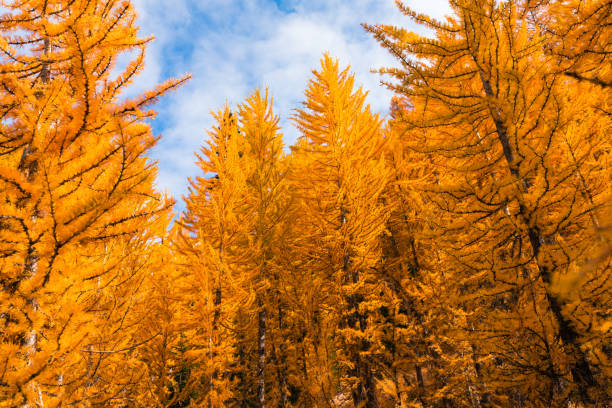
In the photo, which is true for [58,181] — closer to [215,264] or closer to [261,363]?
[215,264]

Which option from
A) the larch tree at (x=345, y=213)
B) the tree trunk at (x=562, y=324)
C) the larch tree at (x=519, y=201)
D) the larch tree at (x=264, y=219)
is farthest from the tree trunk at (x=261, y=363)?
the tree trunk at (x=562, y=324)

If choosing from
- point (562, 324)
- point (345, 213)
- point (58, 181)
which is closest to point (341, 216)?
point (345, 213)

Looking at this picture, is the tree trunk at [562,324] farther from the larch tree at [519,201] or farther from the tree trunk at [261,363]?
the tree trunk at [261,363]

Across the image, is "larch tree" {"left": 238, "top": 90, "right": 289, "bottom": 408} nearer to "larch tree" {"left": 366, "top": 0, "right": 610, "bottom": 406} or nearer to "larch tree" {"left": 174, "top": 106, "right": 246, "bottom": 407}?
"larch tree" {"left": 174, "top": 106, "right": 246, "bottom": 407}

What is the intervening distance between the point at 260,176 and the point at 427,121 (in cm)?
655

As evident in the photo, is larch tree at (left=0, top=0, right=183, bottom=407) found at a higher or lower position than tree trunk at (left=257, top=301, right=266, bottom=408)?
higher

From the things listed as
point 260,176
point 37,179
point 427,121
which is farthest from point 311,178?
point 37,179

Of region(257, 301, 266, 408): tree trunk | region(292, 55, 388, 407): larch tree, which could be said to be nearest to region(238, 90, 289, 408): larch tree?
region(257, 301, 266, 408): tree trunk

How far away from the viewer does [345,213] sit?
7.84 m

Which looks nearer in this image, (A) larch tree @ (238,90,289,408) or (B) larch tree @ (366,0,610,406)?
(B) larch tree @ (366,0,610,406)

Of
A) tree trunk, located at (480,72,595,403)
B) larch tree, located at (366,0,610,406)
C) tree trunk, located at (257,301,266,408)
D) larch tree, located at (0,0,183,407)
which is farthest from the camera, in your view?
tree trunk, located at (257,301,266,408)

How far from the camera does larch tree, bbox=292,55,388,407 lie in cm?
622

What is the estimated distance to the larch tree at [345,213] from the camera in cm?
622

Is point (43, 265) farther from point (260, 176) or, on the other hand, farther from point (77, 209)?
point (260, 176)
